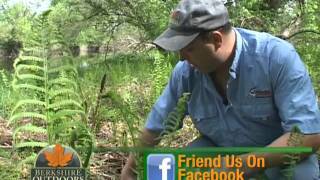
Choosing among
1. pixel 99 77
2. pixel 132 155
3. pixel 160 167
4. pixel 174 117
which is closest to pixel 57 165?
pixel 160 167

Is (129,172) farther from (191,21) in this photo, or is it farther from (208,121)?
(191,21)

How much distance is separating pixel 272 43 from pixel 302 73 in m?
0.21

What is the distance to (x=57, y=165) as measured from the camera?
1.76 m

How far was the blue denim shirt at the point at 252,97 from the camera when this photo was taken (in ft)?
7.66

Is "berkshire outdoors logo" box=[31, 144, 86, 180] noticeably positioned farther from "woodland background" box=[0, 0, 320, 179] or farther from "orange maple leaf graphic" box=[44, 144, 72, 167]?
"woodland background" box=[0, 0, 320, 179]

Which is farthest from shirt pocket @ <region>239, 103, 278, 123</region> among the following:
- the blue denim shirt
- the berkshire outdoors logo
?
the berkshire outdoors logo

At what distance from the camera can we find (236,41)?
8.21 feet

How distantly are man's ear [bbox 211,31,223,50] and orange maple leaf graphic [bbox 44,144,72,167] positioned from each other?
0.84 metres

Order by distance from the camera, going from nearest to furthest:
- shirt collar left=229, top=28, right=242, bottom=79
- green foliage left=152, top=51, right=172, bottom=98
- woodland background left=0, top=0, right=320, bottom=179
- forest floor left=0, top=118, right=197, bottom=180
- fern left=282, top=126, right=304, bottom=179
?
fern left=282, top=126, right=304, bottom=179 → shirt collar left=229, top=28, right=242, bottom=79 → woodland background left=0, top=0, right=320, bottom=179 → forest floor left=0, top=118, right=197, bottom=180 → green foliage left=152, top=51, right=172, bottom=98

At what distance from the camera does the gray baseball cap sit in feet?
7.57

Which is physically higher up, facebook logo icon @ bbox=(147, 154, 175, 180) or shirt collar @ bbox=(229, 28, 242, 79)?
shirt collar @ bbox=(229, 28, 242, 79)

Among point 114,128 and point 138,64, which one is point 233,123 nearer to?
point 114,128

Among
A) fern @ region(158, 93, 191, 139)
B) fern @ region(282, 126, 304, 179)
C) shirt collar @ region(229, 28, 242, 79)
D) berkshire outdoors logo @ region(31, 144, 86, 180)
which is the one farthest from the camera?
shirt collar @ region(229, 28, 242, 79)

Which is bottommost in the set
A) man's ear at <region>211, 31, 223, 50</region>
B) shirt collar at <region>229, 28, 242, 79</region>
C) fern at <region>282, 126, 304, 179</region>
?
fern at <region>282, 126, 304, 179</region>
